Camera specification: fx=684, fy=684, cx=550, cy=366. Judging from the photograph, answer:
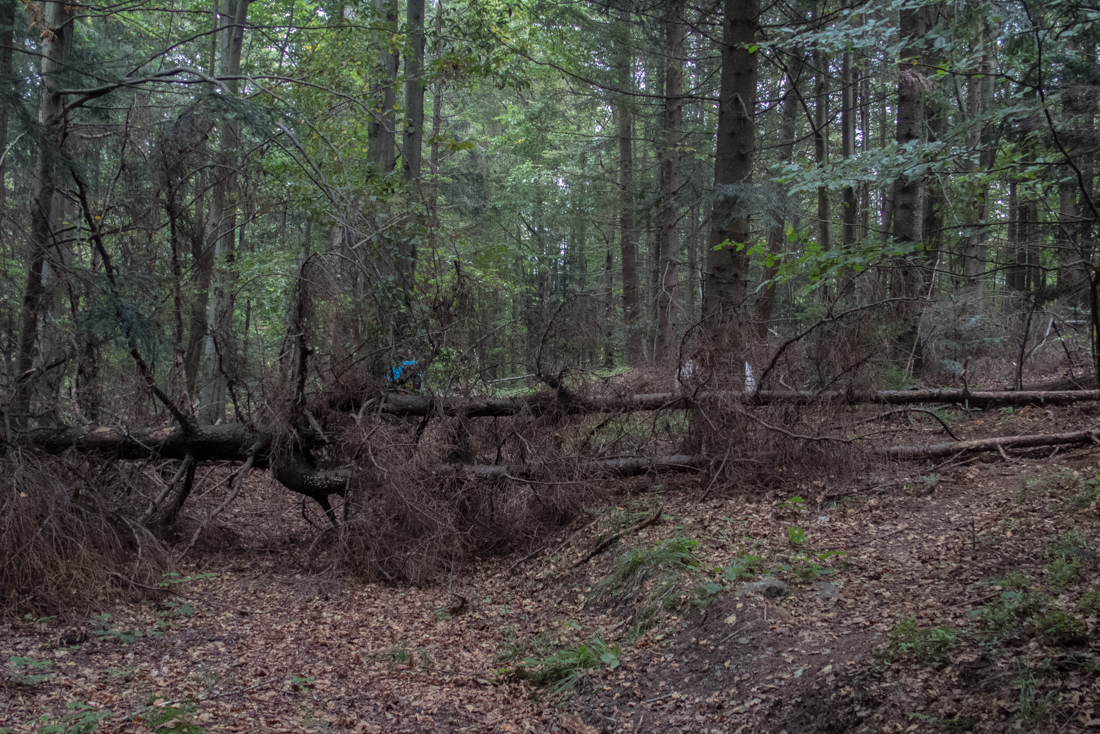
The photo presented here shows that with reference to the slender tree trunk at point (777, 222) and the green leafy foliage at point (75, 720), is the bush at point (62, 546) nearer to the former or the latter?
the green leafy foliage at point (75, 720)

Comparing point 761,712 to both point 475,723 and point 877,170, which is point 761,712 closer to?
point 475,723

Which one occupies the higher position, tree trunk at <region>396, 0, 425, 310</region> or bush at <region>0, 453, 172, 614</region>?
tree trunk at <region>396, 0, 425, 310</region>

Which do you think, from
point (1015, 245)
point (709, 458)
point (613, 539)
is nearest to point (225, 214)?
point (613, 539)

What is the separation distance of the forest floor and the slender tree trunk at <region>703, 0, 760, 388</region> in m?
2.34

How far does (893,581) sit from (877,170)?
361cm

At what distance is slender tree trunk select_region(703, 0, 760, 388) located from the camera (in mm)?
7500

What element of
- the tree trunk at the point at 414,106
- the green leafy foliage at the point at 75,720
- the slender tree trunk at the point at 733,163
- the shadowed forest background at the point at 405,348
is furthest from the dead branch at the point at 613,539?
the tree trunk at the point at 414,106

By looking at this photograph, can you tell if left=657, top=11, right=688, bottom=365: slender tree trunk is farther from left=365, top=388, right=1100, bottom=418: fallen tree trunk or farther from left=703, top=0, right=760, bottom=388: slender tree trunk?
left=365, top=388, right=1100, bottom=418: fallen tree trunk

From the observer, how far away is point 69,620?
4953mm

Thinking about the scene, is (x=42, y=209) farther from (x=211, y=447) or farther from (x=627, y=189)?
(x=627, y=189)

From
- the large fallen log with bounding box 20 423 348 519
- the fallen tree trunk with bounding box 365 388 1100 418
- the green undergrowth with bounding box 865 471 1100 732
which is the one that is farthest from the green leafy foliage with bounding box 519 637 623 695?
the large fallen log with bounding box 20 423 348 519

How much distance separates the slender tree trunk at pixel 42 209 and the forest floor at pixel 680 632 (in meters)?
2.38

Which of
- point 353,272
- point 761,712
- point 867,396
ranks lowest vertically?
point 761,712

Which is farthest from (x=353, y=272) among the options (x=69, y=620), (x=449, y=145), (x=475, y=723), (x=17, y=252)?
(x=475, y=723)
